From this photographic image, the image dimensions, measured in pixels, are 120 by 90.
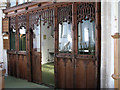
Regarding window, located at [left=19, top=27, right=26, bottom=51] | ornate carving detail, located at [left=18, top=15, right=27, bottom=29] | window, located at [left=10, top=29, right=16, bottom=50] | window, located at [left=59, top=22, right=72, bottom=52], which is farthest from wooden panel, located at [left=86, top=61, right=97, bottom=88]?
window, located at [left=10, top=29, right=16, bottom=50]

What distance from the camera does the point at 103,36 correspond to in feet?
9.18

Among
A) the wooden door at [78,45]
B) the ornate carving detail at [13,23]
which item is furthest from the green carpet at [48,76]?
the ornate carving detail at [13,23]

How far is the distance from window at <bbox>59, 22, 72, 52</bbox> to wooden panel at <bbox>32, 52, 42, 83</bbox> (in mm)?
983

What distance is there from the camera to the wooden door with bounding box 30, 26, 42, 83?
4164 millimetres

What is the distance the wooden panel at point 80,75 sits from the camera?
127 inches

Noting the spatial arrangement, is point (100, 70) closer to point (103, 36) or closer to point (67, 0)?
point (103, 36)

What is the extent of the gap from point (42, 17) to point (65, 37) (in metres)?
1.07

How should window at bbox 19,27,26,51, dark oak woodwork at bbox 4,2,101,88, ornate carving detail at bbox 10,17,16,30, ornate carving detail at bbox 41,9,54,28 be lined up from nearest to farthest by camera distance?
1. dark oak woodwork at bbox 4,2,101,88
2. ornate carving detail at bbox 41,9,54,28
3. window at bbox 19,27,26,51
4. ornate carving detail at bbox 10,17,16,30

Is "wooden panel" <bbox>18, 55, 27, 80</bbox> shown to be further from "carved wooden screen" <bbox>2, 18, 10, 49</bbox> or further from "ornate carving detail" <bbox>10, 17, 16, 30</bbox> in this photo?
"ornate carving detail" <bbox>10, 17, 16, 30</bbox>

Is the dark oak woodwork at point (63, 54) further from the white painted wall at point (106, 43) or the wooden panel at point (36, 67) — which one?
the white painted wall at point (106, 43)

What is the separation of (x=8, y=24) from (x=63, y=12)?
8.70 feet

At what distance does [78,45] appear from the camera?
3.34 meters

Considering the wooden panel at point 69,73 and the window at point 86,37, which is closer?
the window at point 86,37

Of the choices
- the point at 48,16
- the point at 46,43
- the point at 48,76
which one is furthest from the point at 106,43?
the point at 46,43
